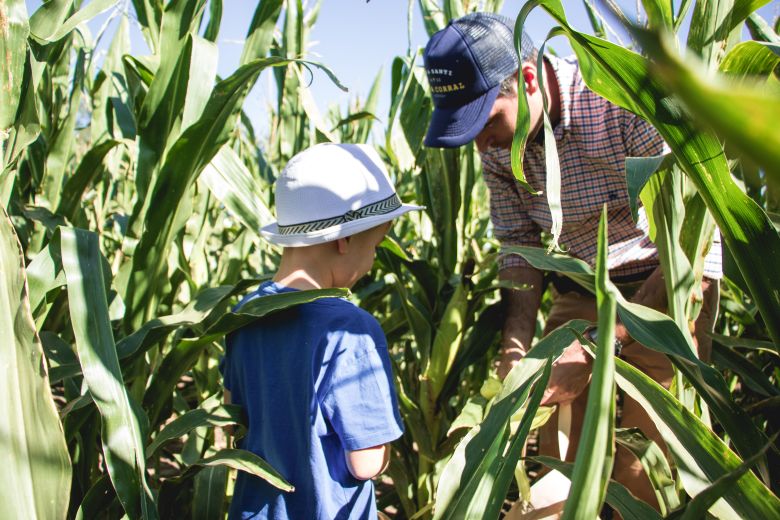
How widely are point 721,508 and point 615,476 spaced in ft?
3.17

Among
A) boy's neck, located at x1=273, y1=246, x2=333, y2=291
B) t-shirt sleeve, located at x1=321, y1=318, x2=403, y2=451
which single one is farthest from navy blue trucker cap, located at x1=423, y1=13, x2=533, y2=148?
t-shirt sleeve, located at x1=321, y1=318, x2=403, y2=451

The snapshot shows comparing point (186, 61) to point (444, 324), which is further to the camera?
point (444, 324)

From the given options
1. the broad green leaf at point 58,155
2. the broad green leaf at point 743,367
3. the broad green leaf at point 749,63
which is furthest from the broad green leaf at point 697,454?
the broad green leaf at point 58,155

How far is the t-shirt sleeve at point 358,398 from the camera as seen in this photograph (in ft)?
2.55

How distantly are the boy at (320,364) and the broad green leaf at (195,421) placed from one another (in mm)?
25

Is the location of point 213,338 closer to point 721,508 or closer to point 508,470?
point 508,470

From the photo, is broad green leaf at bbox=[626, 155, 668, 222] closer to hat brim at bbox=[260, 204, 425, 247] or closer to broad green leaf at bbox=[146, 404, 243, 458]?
hat brim at bbox=[260, 204, 425, 247]

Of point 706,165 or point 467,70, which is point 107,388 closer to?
point 706,165

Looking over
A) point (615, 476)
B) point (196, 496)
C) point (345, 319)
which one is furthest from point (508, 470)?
point (615, 476)

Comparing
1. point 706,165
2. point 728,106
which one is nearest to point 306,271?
point 706,165

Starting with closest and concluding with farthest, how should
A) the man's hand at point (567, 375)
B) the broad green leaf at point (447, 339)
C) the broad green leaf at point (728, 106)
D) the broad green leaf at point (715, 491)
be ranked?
the broad green leaf at point (728, 106), the broad green leaf at point (715, 491), the man's hand at point (567, 375), the broad green leaf at point (447, 339)

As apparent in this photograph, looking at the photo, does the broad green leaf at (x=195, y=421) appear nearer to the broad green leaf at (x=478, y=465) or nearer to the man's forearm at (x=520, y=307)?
the broad green leaf at (x=478, y=465)

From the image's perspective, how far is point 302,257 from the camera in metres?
0.90

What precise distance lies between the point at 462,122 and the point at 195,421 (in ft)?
2.44
